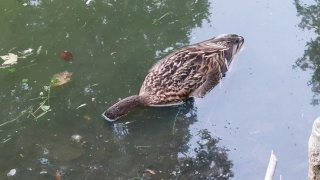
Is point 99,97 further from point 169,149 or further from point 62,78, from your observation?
point 169,149

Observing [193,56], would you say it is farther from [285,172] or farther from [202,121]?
[285,172]

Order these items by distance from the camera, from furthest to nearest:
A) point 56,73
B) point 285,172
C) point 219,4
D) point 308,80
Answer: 1. point 219,4
2. point 56,73
3. point 308,80
4. point 285,172

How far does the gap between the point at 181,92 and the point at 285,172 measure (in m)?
1.76

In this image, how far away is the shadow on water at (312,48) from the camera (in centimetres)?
603

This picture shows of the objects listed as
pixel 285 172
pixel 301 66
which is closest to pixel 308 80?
pixel 301 66

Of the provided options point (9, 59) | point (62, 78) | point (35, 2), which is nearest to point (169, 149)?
point (62, 78)

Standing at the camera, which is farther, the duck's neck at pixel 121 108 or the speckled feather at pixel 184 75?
the speckled feather at pixel 184 75

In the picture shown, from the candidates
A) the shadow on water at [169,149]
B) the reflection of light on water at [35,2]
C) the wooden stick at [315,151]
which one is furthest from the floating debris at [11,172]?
the wooden stick at [315,151]

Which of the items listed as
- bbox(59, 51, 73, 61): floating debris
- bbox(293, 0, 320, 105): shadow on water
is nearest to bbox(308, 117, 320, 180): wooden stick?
bbox(293, 0, 320, 105): shadow on water

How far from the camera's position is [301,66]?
20.5 ft

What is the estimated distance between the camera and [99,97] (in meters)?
6.14

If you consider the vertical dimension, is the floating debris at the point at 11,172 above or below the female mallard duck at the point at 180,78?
below

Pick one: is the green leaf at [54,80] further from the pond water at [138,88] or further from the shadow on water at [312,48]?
the shadow on water at [312,48]

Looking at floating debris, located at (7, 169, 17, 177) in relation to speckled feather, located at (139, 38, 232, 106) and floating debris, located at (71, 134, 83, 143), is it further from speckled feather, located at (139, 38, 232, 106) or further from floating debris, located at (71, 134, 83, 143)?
speckled feather, located at (139, 38, 232, 106)
